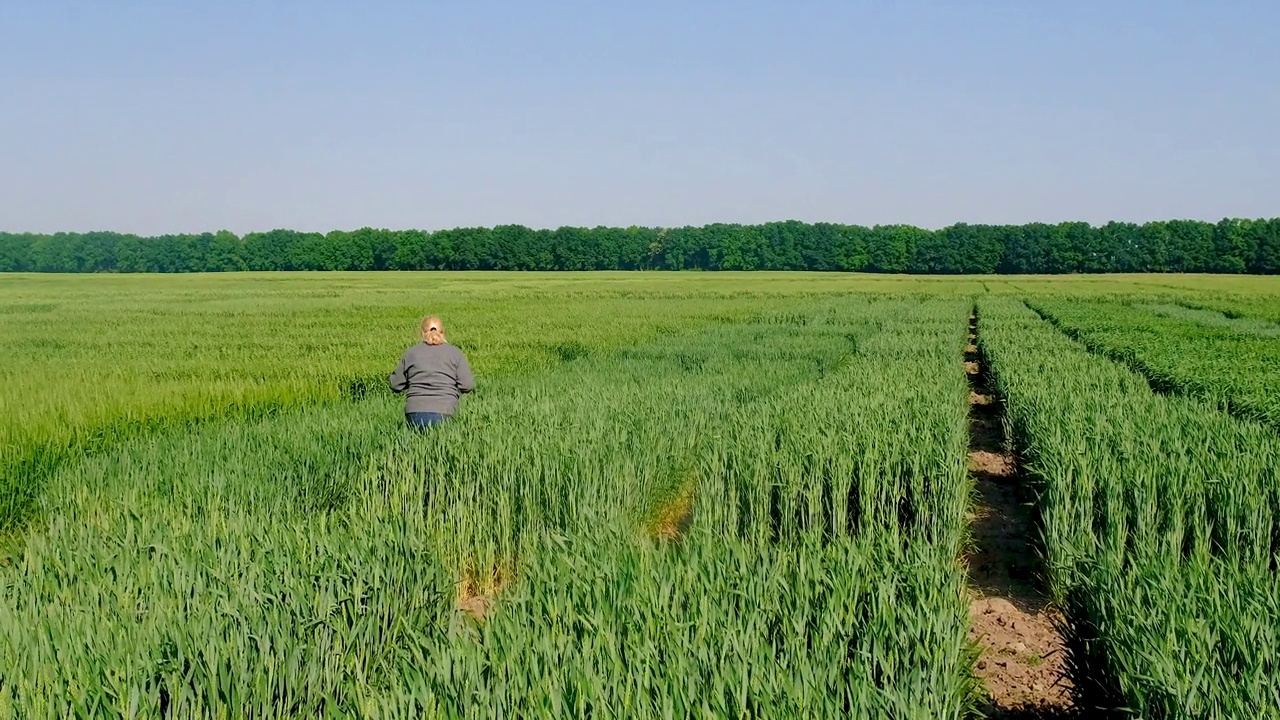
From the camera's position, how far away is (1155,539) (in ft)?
18.9

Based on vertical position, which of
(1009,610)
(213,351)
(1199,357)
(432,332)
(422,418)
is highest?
(432,332)

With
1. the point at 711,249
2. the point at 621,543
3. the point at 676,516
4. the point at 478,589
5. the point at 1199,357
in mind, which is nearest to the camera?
the point at 621,543

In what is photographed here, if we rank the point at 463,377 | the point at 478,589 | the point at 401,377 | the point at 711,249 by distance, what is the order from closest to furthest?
1. the point at 478,589
2. the point at 401,377
3. the point at 463,377
4. the point at 711,249

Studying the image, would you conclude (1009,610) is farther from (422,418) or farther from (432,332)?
(432,332)

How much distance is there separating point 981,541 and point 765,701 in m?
5.70

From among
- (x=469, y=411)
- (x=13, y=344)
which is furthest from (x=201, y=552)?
(x=13, y=344)

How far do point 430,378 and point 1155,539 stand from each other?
19.2 feet

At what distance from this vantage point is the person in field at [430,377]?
8570 mm

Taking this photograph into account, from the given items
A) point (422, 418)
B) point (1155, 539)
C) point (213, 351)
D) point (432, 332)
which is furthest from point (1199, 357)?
point (213, 351)

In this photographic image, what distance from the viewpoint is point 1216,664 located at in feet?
10.6

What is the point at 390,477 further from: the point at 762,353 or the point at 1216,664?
the point at 762,353

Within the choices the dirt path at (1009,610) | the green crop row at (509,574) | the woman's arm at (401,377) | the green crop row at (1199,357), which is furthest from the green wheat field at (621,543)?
the woman's arm at (401,377)

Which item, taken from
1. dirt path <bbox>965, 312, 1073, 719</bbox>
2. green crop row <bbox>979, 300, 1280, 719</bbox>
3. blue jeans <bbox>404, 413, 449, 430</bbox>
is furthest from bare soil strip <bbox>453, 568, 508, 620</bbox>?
green crop row <bbox>979, 300, 1280, 719</bbox>

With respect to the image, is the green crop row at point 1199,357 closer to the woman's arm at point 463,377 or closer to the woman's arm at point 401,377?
the woman's arm at point 463,377
